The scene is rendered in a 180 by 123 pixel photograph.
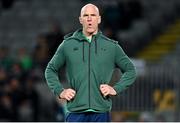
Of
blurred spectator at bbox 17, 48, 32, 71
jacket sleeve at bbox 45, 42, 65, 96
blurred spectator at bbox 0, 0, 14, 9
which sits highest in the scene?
blurred spectator at bbox 0, 0, 14, 9

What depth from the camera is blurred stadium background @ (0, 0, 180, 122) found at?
597 inches

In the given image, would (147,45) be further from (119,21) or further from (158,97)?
(158,97)

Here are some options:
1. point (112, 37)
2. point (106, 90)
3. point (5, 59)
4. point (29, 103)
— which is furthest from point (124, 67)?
point (5, 59)

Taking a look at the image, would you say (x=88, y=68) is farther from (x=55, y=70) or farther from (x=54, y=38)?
(x=54, y=38)

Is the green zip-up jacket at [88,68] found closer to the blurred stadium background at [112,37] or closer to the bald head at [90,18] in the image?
the bald head at [90,18]

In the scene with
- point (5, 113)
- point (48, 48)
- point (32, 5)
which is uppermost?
point (32, 5)

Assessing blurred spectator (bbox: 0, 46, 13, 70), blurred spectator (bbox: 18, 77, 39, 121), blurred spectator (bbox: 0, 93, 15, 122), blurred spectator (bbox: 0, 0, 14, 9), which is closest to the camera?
blurred spectator (bbox: 0, 93, 15, 122)

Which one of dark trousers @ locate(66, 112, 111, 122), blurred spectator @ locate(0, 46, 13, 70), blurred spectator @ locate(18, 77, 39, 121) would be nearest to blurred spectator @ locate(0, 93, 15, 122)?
blurred spectator @ locate(18, 77, 39, 121)

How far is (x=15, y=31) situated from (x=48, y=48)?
111 inches

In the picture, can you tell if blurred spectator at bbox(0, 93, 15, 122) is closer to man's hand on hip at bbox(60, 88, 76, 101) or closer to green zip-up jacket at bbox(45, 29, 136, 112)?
green zip-up jacket at bbox(45, 29, 136, 112)

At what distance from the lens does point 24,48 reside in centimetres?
1819

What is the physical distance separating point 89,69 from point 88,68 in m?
0.01

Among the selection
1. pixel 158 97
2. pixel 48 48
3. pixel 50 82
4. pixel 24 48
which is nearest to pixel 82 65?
pixel 50 82

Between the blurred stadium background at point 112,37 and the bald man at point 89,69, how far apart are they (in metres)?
6.04
